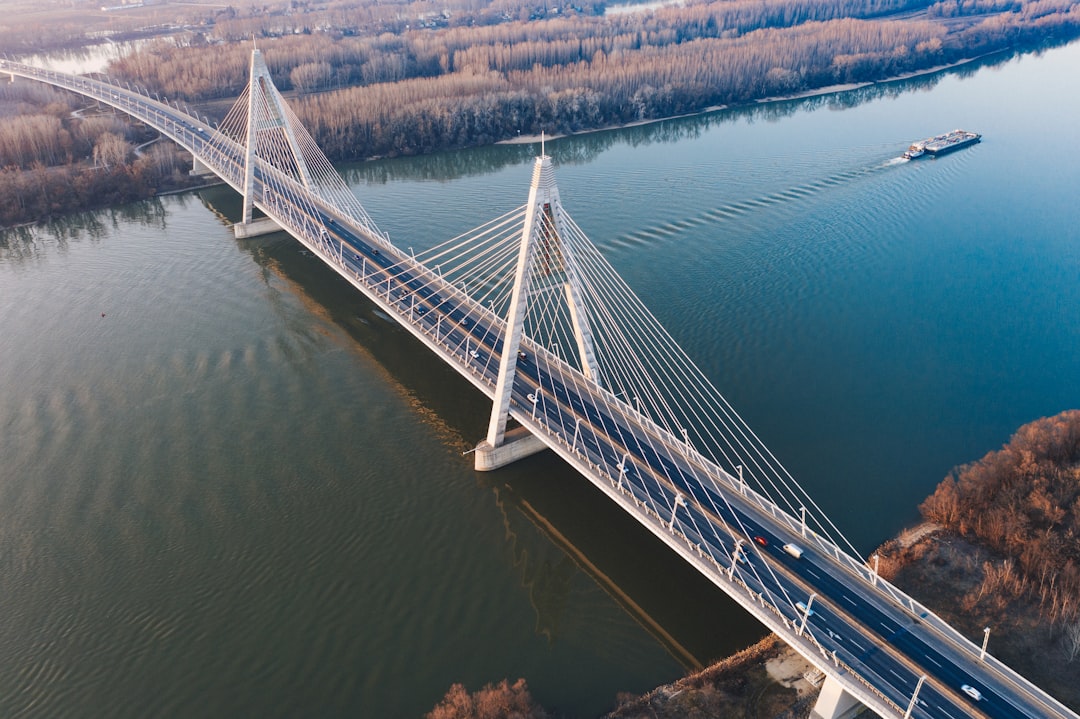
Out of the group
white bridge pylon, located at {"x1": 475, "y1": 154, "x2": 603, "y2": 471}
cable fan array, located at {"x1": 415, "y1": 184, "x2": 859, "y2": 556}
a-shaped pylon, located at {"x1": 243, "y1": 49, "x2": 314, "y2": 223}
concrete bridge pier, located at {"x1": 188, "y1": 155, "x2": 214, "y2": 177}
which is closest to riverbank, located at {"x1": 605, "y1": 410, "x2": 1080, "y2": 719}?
cable fan array, located at {"x1": 415, "y1": 184, "x2": 859, "y2": 556}

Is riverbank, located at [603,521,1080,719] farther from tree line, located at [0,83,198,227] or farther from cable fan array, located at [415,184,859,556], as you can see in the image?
tree line, located at [0,83,198,227]

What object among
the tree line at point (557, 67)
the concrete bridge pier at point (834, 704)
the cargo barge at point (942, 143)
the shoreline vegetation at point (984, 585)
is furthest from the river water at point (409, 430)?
the tree line at point (557, 67)

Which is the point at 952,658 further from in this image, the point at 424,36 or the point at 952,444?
the point at 424,36

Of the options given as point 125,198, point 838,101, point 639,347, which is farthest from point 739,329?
point 838,101

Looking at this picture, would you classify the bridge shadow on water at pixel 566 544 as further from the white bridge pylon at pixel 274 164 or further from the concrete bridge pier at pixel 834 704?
the white bridge pylon at pixel 274 164

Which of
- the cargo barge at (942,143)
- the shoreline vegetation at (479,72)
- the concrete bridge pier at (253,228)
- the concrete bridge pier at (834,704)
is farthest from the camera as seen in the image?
the shoreline vegetation at (479,72)

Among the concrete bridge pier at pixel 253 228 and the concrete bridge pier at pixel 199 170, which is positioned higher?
the concrete bridge pier at pixel 199 170
